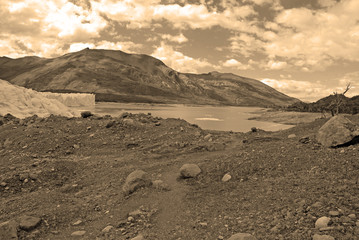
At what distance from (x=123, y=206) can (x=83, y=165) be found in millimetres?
4528

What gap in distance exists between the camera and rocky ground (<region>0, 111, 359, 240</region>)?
17.1 feet

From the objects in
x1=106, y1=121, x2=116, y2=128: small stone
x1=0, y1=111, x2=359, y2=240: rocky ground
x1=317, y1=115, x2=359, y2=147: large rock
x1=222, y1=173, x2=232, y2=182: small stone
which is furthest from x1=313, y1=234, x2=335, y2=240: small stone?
x1=106, y1=121, x2=116, y2=128: small stone

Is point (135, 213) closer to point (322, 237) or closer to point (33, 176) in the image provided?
point (322, 237)

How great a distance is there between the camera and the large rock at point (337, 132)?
8477 mm

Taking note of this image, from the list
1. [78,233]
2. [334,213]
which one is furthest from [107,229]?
[334,213]

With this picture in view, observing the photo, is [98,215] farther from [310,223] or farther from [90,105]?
[90,105]

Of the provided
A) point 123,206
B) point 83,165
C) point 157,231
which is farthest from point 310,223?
point 83,165

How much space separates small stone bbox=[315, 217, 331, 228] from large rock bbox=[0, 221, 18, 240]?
6.01m

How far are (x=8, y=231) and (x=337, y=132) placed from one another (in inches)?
366

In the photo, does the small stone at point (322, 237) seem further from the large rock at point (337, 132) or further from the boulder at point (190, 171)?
the large rock at point (337, 132)

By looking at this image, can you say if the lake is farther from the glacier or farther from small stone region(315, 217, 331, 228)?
small stone region(315, 217, 331, 228)

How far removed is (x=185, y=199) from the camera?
7.07 metres

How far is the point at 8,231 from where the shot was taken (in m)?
5.97

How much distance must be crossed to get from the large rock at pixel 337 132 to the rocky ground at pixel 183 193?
0.31 metres
